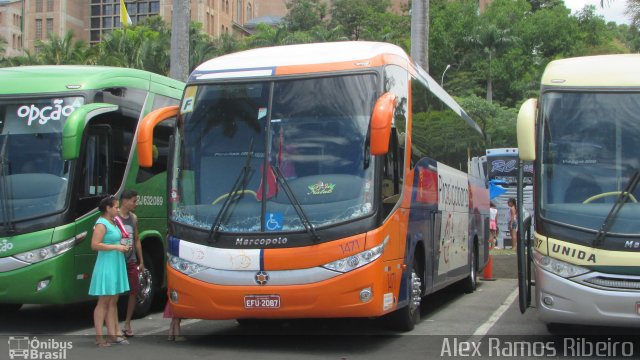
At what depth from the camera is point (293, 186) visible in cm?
846

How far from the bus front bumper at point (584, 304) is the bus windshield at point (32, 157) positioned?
6.14 meters

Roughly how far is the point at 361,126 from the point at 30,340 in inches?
193

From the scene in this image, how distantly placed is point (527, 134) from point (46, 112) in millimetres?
6317

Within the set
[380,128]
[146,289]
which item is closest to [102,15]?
[146,289]

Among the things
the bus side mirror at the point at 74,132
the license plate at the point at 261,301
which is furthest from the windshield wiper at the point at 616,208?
the bus side mirror at the point at 74,132

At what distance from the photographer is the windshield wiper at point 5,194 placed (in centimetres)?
981

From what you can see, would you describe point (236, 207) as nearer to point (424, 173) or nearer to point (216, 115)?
point (216, 115)

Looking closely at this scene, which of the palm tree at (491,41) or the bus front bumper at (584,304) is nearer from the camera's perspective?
the bus front bumper at (584,304)

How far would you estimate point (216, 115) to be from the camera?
355 inches

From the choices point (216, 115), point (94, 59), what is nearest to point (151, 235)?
point (216, 115)

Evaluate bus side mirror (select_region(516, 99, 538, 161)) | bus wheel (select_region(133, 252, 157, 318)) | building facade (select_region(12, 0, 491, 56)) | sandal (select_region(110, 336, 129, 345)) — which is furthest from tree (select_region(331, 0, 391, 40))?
sandal (select_region(110, 336, 129, 345))

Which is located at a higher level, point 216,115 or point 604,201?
point 216,115

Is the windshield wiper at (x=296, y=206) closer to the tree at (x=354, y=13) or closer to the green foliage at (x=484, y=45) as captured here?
the green foliage at (x=484, y=45)

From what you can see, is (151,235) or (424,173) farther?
(151,235)
